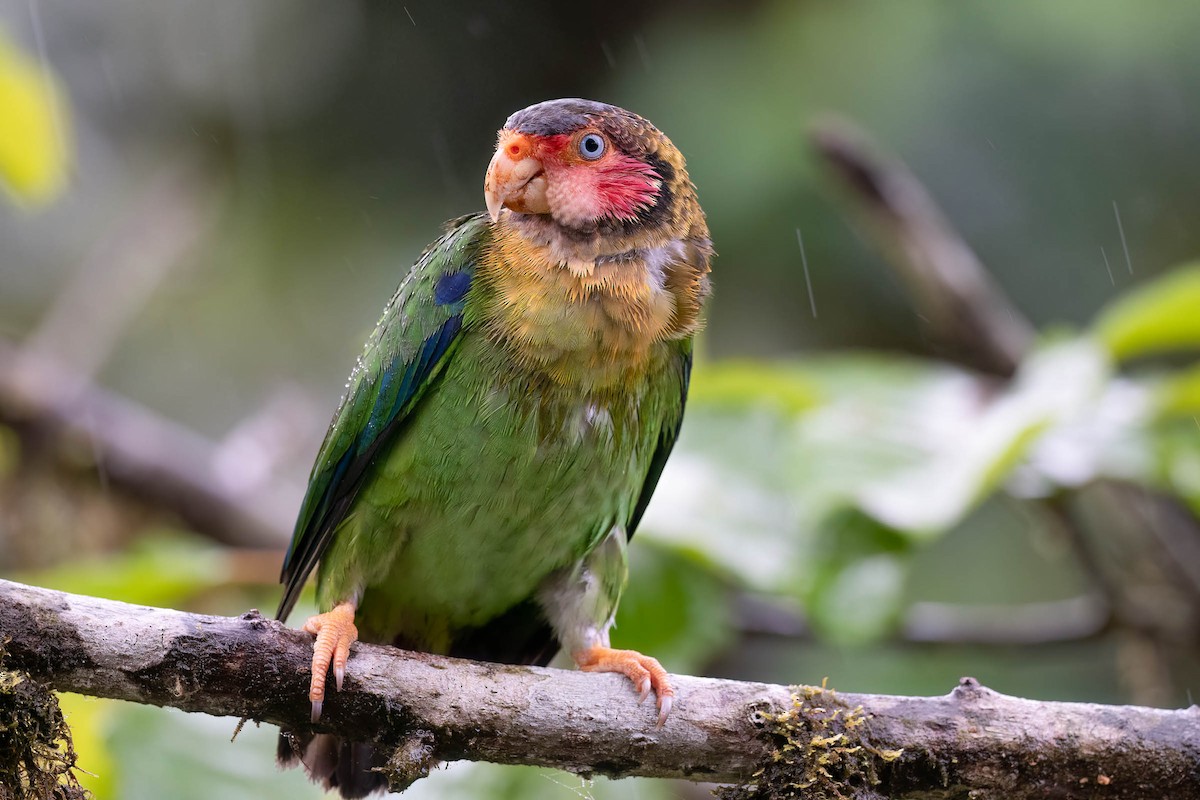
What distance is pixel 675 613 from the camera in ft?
13.9

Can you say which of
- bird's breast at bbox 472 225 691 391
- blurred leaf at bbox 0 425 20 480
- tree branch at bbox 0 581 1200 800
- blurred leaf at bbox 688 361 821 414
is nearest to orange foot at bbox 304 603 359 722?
tree branch at bbox 0 581 1200 800

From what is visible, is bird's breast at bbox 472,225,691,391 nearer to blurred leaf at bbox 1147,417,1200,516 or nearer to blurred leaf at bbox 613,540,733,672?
blurred leaf at bbox 613,540,733,672

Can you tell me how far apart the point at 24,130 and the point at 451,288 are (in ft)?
4.67

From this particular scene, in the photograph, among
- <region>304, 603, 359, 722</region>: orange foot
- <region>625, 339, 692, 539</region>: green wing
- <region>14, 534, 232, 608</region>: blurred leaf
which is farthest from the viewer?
<region>14, 534, 232, 608</region>: blurred leaf

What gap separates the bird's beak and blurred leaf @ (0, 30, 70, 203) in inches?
56.3

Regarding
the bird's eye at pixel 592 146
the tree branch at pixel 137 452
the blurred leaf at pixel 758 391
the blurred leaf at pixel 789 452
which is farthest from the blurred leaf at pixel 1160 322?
the tree branch at pixel 137 452

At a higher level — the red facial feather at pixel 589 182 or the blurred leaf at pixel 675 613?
the red facial feather at pixel 589 182

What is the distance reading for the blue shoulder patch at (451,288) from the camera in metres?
3.31

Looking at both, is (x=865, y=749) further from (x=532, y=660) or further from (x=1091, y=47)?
(x=1091, y=47)

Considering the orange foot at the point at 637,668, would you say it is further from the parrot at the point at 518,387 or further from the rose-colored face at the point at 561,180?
the rose-colored face at the point at 561,180

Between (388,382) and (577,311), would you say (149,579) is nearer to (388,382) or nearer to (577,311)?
(388,382)

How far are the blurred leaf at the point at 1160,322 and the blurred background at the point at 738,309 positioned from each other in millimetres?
12

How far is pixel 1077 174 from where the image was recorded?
7.48m

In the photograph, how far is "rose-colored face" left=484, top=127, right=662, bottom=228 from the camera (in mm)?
3307
